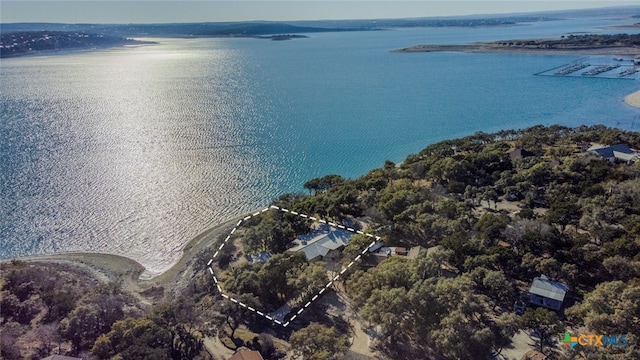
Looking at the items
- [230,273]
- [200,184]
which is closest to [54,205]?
[200,184]

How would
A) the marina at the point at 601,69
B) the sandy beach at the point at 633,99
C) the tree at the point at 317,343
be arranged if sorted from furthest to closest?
1. the marina at the point at 601,69
2. the sandy beach at the point at 633,99
3. the tree at the point at 317,343

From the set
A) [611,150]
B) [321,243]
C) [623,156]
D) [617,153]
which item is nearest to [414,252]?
[321,243]

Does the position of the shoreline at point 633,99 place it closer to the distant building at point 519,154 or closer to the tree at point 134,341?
the distant building at point 519,154

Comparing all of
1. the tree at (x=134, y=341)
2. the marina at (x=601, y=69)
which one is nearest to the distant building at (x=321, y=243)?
the tree at (x=134, y=341)

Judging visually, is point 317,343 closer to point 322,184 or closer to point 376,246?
point 376,246

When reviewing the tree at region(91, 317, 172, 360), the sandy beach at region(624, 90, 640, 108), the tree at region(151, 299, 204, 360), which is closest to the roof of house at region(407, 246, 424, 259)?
the tree at region(151, 299, 204, 360)
